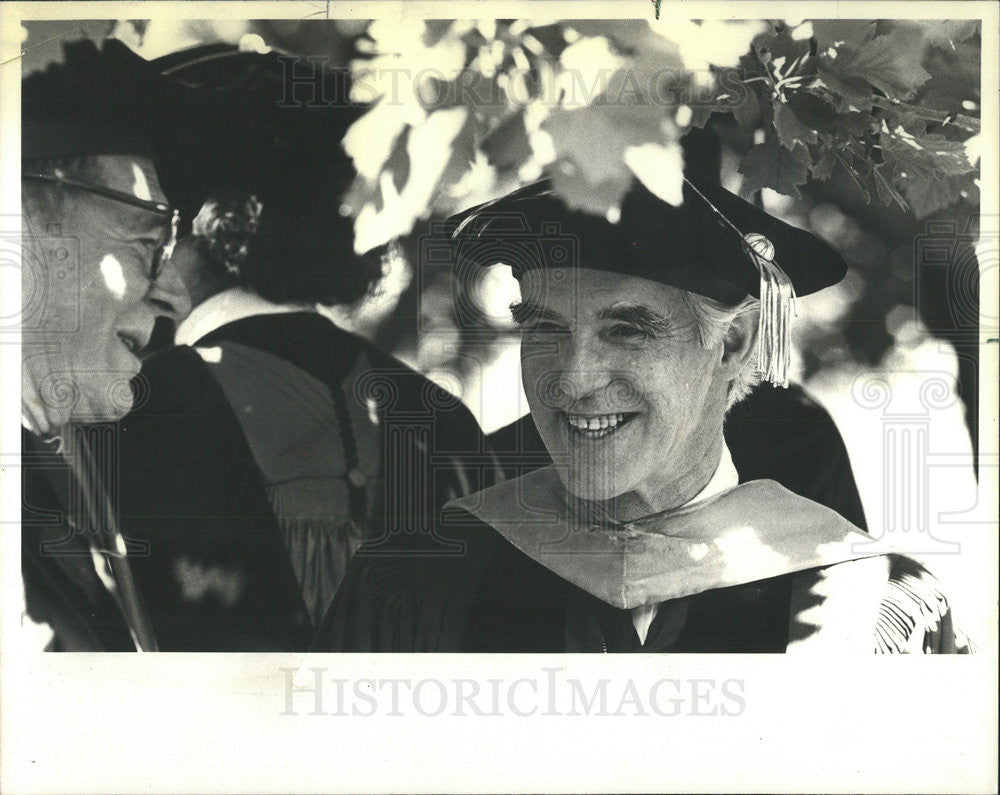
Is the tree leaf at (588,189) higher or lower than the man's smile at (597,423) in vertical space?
higher

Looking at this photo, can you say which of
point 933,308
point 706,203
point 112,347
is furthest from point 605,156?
point 112,347

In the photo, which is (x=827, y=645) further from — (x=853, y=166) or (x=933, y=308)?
(x=853, y=166)

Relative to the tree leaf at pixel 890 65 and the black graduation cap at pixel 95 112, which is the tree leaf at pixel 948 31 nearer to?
the tree leaf at pixel 890 65

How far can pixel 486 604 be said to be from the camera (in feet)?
9.92

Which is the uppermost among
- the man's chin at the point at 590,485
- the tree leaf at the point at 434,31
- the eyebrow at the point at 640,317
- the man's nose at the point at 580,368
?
the tree leaf at the point at 434,31

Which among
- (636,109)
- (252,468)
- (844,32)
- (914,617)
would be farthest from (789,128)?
(252,468)

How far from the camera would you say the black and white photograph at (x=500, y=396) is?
3.00 m

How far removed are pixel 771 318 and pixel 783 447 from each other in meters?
0.45

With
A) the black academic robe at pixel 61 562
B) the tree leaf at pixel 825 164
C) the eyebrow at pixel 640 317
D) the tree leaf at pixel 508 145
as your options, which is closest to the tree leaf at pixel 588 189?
the tree leaf at pixel 508 145

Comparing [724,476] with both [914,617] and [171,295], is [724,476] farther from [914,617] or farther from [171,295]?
[171,295]

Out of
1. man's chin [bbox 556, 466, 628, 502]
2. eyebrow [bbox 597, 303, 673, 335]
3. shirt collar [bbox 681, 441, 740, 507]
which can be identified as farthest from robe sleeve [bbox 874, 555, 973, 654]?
eyebrow [bbox 597, 303, 673, 335]

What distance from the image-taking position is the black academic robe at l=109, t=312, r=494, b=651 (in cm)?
300

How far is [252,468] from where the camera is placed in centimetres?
301

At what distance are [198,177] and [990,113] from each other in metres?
2.80
